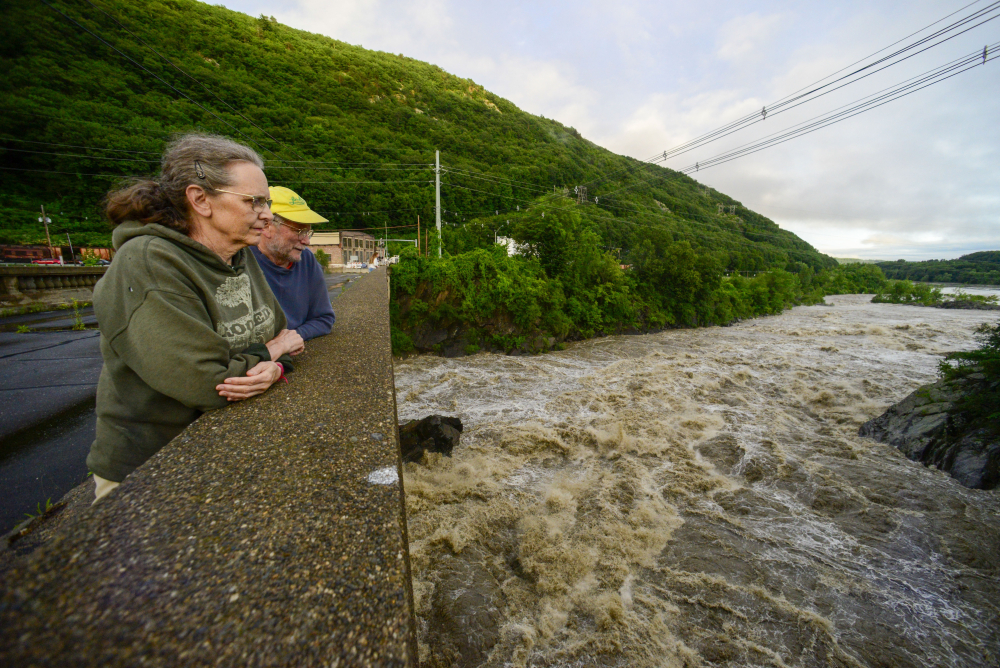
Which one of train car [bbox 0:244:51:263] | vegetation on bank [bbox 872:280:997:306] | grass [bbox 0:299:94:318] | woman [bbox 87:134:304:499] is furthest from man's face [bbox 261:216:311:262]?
vegetation on bank [bbox 872:280:997:306]

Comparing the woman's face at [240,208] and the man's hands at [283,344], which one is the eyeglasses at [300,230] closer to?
the man's hands at [283,344]

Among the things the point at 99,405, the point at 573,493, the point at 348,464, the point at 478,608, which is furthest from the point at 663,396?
the point at 99,405

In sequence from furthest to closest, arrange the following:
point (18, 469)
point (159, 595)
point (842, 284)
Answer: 1. point (842, 284)
2. point (18, 469)
3. point (159, 595)

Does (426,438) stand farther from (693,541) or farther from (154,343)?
(154,343)

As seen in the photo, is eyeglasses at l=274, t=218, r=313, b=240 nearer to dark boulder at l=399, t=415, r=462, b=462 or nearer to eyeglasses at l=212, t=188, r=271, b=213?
eyeglasses at l=212, t=188, r=271, b=213

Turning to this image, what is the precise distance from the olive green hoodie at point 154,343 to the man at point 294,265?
61.2 inches

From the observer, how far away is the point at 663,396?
9.83 m

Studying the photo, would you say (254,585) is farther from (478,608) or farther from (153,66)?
(153,66)

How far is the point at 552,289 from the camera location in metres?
16.9

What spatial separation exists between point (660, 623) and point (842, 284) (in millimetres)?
72024

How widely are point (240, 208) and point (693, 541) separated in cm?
542

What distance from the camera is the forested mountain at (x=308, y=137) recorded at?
4394 cm

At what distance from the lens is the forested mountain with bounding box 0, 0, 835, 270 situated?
144ft

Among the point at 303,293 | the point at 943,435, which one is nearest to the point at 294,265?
the point at 303,293
